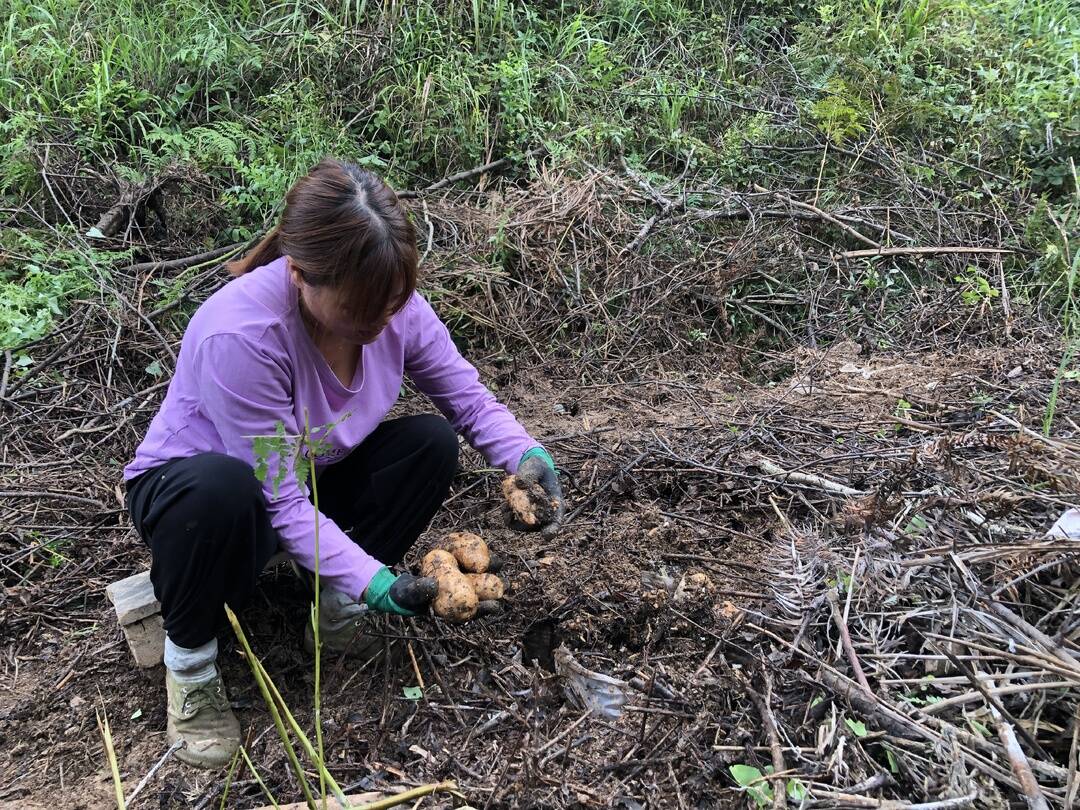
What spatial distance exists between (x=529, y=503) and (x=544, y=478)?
94 mm

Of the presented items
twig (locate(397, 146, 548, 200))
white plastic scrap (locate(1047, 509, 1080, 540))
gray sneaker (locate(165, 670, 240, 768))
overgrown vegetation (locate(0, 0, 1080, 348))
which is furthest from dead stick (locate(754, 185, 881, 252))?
gray sneaker (locate(165, 670, 240, 768))

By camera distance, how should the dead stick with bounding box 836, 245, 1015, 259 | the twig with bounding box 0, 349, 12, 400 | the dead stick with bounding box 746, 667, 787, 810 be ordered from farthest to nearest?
the dead stick with bounding box 836, 245, 1015, 259 → the twig with bounding box 0, 349, 12, 400 → the dead stick with bounding box 746, 667, 787, 810

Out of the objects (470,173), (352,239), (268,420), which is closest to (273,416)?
(268,420)

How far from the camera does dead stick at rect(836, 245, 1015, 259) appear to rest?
3.76m

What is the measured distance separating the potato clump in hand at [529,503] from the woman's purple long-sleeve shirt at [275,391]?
16.0 inches

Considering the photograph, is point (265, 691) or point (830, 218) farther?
point (830, 218)

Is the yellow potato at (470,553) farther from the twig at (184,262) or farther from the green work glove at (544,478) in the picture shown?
the twig at (184,262)

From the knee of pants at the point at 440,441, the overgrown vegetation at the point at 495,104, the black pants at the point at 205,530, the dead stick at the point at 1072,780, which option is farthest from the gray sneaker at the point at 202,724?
the overgrown vegetation at the point at 495,104

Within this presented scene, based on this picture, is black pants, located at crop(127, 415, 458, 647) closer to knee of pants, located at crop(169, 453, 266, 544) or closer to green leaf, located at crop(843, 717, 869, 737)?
knee of pants, located at crop(169, 453, 266, 544)

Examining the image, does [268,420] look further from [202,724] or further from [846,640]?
[846,640]

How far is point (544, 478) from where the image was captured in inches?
80.7

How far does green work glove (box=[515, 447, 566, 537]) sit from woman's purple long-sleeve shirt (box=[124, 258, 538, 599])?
1.34 feet

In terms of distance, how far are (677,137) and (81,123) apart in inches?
125

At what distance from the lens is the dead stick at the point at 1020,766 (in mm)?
1195
